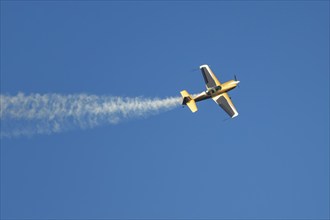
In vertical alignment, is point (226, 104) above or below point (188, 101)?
below

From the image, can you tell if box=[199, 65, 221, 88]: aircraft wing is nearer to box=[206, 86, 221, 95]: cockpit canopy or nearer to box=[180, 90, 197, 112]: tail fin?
box=[206, 86, 221, 95]: cockpit canopy

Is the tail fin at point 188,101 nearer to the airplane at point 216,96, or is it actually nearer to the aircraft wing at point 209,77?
the airplane at point 216,96

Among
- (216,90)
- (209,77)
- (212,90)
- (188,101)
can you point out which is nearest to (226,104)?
(216,90)

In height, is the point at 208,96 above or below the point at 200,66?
below

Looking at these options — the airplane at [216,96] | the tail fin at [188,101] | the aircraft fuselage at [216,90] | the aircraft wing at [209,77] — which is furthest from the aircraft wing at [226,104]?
the tail fin at [188,101]

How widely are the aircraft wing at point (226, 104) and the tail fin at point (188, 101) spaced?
4469 millimetres

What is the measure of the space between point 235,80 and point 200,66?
6.38 meters

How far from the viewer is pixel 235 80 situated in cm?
10150

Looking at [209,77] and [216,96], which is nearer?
[216,96]

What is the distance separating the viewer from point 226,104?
99250mm

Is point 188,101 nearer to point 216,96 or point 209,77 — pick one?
point 216,96

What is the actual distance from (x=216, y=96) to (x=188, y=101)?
5428 millimetres

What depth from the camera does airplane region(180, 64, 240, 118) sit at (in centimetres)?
9669

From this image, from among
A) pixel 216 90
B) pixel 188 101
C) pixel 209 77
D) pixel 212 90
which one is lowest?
pixel 188 101
